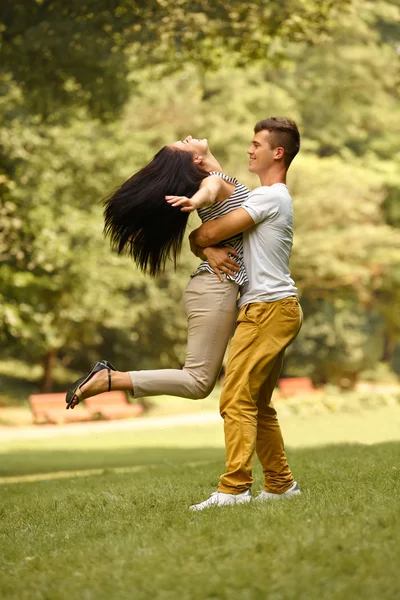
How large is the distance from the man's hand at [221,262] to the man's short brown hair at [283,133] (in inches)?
29.2

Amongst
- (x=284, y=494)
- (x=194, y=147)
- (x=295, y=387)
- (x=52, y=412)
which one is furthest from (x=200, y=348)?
(x=295, y=387)

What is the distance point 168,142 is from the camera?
107ft

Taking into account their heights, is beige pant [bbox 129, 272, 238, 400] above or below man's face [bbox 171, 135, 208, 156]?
below

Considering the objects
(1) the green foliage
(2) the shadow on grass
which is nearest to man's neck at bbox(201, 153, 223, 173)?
(2) the shadow on grass

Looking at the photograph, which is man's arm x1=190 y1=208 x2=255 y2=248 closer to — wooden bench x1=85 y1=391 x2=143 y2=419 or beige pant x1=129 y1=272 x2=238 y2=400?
beige pant x1=129 y1=272 x2=238 y2=400

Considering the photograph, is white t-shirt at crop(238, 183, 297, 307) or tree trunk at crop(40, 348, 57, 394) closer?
white t-shirt at crop(238, 183, 297, 307)

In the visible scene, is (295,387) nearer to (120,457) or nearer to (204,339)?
(120,457)

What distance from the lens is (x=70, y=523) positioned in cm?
634

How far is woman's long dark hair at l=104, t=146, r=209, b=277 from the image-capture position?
618cm

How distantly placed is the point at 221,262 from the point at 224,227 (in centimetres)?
22

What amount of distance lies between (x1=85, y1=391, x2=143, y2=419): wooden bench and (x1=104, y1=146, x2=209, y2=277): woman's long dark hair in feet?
77.1

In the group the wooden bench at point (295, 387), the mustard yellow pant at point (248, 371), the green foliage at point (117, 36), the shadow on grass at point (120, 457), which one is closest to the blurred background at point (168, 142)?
the green foliage at point (117, 36)

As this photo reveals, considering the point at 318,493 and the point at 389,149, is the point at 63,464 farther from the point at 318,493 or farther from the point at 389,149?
the point at 389,149

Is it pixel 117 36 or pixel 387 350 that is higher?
pixel 117 36
